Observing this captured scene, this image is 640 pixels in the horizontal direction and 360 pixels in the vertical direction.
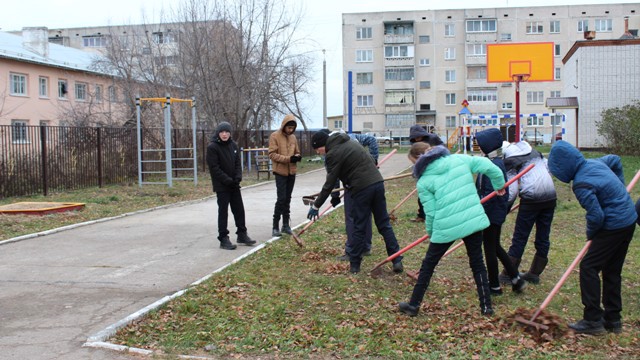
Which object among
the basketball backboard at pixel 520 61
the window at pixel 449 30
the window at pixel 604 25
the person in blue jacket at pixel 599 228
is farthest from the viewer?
the window at pixel 449 30

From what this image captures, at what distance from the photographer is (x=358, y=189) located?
6.92 metres

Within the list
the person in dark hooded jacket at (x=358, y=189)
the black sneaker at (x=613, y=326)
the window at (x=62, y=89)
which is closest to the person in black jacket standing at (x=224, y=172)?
the person in dark hooded jacket at (x=358, y=189)

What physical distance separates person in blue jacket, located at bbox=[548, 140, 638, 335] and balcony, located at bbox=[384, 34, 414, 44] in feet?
213

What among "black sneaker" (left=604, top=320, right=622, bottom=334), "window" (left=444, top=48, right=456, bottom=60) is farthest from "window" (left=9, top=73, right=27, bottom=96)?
"window" (left=444, top=48, right=456, bottom=60)

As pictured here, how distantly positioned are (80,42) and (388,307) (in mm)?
82704

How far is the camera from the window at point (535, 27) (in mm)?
66812

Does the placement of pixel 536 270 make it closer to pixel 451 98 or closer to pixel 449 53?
pixel 451 98

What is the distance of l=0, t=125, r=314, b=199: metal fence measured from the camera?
15258mm

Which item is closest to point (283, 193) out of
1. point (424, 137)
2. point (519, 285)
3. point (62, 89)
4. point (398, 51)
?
point (424, 137)

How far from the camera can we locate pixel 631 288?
6.43 meters

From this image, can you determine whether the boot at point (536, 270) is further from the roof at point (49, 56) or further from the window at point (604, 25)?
the window at point (604, 25)

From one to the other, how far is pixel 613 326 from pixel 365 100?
215ft

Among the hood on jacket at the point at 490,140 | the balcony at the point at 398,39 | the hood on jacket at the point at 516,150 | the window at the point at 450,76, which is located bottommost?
the hood on jacket at the point at 516,150

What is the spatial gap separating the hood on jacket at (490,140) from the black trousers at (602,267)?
1638 mm
